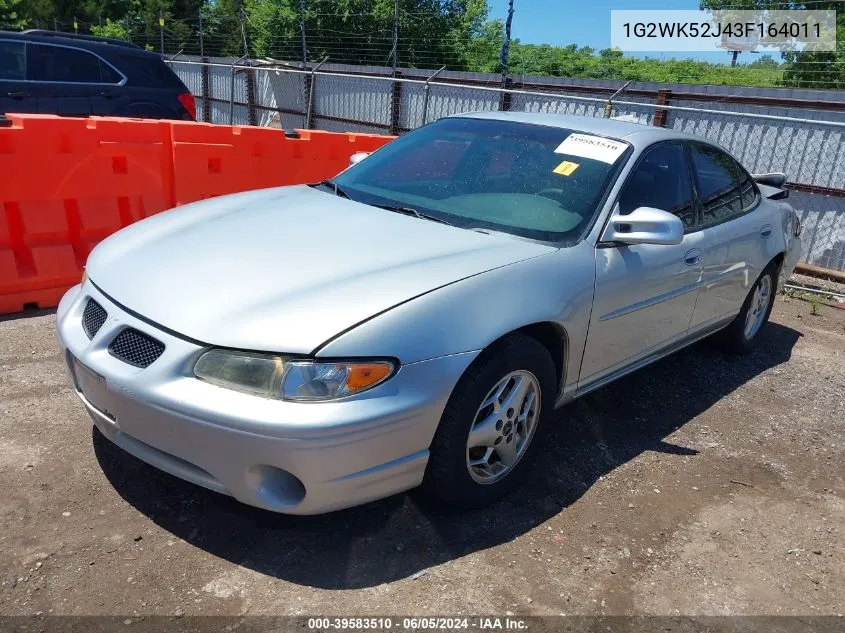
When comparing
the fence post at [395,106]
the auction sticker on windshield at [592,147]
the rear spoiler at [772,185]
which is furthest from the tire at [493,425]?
the fence post at [395,106]

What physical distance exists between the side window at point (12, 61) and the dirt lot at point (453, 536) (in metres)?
5.82

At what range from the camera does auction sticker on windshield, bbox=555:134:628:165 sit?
3.72 meters

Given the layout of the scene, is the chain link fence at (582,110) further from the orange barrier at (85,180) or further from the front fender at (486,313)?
the orange barrier at (85,180)

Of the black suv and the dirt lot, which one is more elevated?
the black suv

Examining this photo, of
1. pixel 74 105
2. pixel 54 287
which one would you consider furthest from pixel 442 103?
pixel 54 287

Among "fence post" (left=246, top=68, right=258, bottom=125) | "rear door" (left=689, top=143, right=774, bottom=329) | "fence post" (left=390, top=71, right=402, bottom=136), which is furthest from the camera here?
"fence post" (left=246, top=68, right=258, bottom=125)

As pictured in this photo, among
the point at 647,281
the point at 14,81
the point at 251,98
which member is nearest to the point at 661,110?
the point at 647,281

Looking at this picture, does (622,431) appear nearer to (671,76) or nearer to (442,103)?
(442,103)

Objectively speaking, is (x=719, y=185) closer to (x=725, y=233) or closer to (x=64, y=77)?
(x=725, y=233)

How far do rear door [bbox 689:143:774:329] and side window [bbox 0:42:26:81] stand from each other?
25.1 ft

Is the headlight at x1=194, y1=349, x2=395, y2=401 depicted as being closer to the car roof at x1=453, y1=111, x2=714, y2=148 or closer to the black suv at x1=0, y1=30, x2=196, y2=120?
the car roof at x1=453, y1=111, x2=714, y2=148

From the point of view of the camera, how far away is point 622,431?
13.3 feet

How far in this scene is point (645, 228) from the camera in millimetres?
3371

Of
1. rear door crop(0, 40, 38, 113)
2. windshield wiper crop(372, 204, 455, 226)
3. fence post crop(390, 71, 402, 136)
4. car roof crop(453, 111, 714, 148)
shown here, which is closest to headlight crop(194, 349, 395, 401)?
windshield wiper crop(372, 204, 455, 226)
